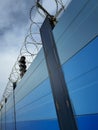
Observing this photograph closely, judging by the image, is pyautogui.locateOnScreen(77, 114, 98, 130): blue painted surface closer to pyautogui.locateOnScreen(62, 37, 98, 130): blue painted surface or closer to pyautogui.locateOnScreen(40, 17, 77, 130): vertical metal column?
pyautogui.locateOnScreen(62, 37, 98, 130): blue painted surface

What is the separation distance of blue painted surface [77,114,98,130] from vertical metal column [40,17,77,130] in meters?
→ 0.17

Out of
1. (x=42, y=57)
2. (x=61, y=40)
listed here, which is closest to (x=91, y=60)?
(x=61, y=40)

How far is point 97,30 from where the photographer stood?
7.87 ft

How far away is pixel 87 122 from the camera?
2.81 m

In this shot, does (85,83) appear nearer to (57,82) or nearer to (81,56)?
(81,56)

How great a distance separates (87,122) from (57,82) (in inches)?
46.1

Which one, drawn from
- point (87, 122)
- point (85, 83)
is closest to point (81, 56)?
point (85, 83)

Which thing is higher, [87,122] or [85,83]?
[85,83]

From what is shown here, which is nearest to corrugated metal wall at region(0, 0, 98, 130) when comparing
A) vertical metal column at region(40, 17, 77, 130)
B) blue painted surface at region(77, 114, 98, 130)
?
blue painted surface at region(77, 114, 98, 130)

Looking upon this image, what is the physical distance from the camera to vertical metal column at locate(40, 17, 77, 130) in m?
3.33

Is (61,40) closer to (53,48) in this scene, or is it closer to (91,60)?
(53,48)

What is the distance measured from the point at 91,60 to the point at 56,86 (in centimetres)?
144

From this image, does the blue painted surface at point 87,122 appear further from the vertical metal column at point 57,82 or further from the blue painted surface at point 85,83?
the vertical metal column at point 57,82

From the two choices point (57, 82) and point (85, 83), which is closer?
point (85, 83)
